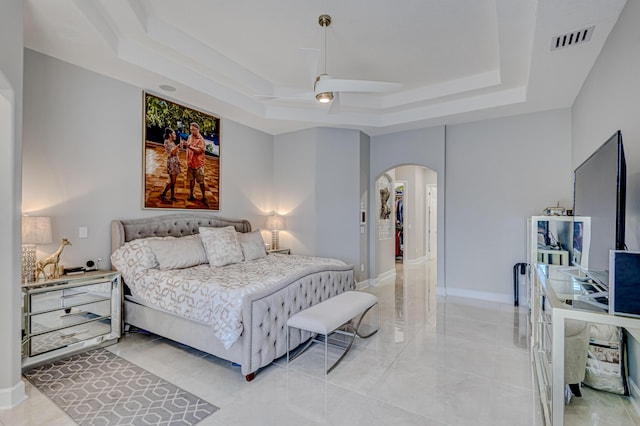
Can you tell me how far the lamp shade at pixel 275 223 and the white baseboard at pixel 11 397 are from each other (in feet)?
12.4

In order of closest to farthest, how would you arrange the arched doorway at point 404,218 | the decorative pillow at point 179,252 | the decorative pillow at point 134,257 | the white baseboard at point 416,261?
the decorative pillow at point 134,257 < the decorative pillow at point 179,252 < the arched doorway at point 404,218 < the white baseboard at point 416,261

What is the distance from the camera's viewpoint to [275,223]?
18.4 feet

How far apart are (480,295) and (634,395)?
9.77 ft

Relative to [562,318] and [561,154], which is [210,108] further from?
[561,154]

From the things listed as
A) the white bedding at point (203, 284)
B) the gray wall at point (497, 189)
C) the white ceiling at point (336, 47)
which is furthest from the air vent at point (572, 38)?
the white bedding at point (203, 284)

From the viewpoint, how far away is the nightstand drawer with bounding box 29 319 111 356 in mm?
2654

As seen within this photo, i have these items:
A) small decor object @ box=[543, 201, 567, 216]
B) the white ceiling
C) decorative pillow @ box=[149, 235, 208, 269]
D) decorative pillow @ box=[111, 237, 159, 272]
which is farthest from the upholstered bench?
small decor object @ box=[543, 201, 567, 216]

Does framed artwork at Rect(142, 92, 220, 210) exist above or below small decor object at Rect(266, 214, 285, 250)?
above

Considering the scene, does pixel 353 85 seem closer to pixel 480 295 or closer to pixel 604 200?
pixel 604 200

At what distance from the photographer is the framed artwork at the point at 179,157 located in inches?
156

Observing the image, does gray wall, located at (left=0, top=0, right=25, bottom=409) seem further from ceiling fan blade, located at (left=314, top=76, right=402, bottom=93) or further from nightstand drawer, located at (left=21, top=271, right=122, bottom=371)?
ceiling fan blade, located at (left=314, top=76, right=402, bottom=93)

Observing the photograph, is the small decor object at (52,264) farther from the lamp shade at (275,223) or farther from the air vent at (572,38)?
the air vent at (572,38)

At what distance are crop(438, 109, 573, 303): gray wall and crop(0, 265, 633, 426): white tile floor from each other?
1.35 m

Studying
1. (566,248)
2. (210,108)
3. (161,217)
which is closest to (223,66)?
(210,108)
